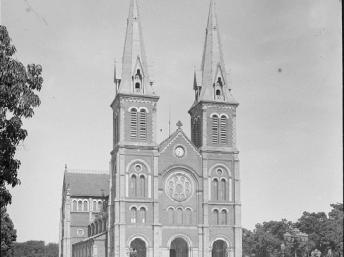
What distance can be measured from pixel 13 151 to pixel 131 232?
49.3 metres

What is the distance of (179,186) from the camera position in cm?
7362

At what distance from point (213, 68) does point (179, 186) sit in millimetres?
14911

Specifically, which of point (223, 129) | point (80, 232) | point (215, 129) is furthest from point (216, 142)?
point (80, 232)

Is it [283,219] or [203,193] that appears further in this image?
[283,219]

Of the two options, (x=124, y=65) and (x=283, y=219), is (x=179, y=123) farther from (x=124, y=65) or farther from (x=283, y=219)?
(x=283, y=219)

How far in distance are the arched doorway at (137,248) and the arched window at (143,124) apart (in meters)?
11.5

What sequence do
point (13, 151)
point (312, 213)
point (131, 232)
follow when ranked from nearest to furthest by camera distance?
point (13, 151), point (131, 232), point (312, 213)

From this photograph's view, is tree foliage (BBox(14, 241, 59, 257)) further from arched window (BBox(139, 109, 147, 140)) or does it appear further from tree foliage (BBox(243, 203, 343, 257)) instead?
arched window (BBox(139, 109, 147, 140))

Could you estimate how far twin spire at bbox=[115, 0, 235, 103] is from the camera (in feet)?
245

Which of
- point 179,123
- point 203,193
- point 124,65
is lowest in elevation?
point 203,193

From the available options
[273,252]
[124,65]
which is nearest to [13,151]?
[124,65]

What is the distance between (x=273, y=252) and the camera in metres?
120

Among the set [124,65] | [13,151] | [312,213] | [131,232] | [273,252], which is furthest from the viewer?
[273,252]

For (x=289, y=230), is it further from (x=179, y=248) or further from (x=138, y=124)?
(x=138, y=124)
